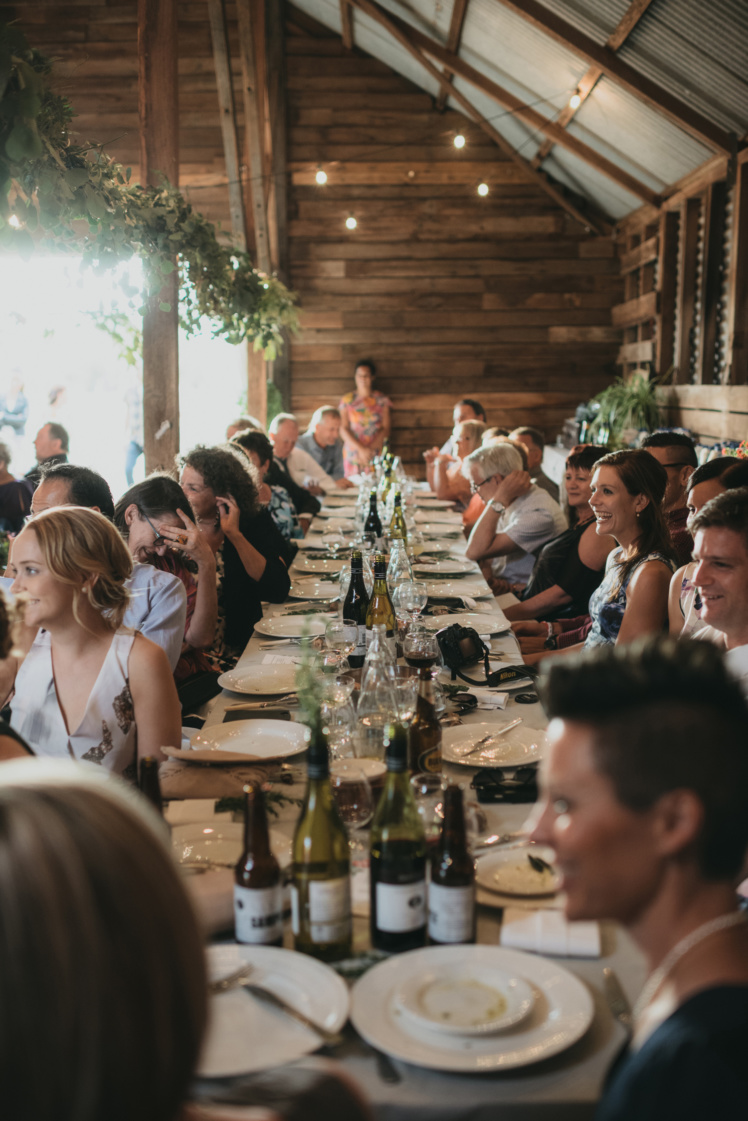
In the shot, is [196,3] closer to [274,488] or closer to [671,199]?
[671,199]

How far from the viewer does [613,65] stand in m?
6.01

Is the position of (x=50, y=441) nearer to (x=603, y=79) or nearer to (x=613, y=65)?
(x=613, y=65)

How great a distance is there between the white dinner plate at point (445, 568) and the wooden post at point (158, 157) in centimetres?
128

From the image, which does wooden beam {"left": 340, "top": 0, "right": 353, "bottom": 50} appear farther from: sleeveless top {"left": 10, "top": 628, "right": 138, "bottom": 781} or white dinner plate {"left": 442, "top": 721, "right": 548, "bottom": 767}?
white dinner plate {"left": 442, "top": 721, "right": 548, "bottom": 767}

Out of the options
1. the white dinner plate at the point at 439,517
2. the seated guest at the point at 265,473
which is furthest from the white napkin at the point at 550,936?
the white dinner plate at the point at 439,517

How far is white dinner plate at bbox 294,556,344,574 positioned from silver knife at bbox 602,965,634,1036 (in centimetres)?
288

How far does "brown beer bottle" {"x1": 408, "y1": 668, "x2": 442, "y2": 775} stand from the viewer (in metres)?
1.79

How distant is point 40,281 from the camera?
383cm

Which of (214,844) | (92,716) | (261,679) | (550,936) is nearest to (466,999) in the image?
(550,936)

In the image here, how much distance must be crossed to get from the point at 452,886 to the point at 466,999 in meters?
0.15

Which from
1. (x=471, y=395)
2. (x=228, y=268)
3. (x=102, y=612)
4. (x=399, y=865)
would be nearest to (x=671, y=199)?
(x=471, y=395)

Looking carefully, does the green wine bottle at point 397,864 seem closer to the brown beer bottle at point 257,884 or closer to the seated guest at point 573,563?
the brown beer bottle at point 257,884

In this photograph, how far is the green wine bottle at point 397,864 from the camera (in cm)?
121

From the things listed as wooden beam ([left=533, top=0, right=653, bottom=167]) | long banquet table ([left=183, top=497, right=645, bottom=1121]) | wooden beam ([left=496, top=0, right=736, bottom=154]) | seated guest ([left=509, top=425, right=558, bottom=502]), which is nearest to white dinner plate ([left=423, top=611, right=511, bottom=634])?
long banquet table ([left=183, top=497, right=645, bottom=1121])
